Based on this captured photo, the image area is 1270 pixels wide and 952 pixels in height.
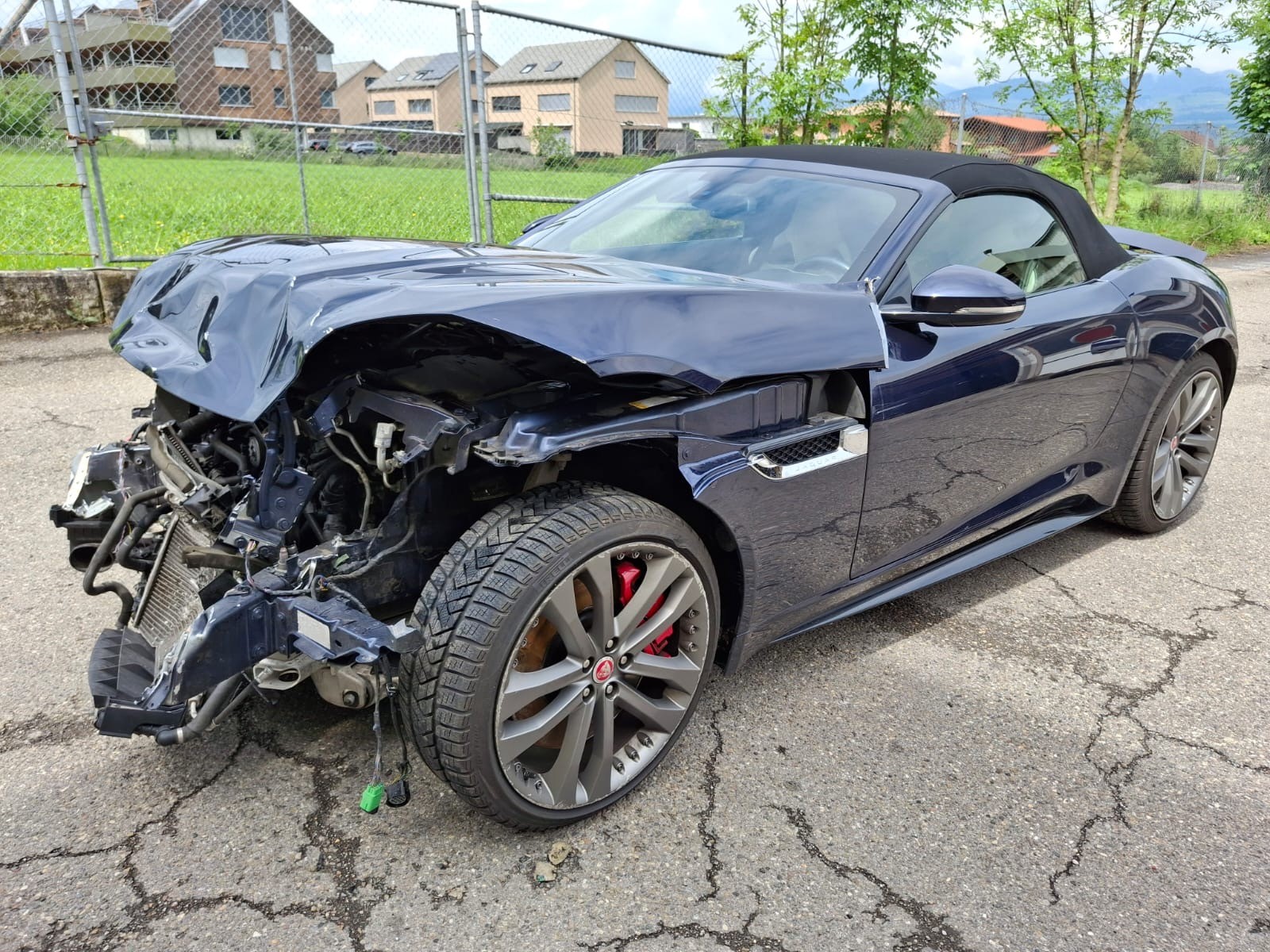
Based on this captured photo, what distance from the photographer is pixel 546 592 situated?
6.57 feet

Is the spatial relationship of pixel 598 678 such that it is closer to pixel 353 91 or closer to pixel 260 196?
pixel 353 91

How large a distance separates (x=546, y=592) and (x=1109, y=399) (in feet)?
7.83

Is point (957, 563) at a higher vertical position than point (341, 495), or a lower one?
lower

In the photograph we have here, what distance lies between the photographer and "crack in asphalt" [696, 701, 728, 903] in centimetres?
210

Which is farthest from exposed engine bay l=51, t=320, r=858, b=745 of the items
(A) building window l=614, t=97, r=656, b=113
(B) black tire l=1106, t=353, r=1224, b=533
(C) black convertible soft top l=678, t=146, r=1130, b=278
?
(A) building window l=614, t=97, r=656, b=113

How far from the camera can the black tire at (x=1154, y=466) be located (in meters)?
3.78

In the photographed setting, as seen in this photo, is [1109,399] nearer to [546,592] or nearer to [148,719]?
[546,592]

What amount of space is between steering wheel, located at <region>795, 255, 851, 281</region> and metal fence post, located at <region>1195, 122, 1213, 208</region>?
59.7 feet

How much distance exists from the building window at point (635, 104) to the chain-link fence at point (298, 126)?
1cm

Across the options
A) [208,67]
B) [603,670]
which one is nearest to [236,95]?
[208,67]

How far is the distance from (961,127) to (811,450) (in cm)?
1156

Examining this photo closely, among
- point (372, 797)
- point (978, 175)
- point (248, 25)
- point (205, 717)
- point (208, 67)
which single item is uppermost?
point (248, 25)

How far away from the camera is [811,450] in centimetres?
246

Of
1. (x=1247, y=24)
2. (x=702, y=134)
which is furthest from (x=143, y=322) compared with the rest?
(x=1247, y=24)
